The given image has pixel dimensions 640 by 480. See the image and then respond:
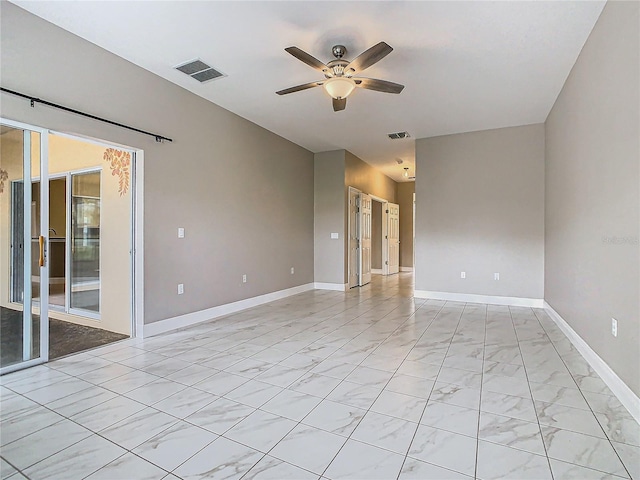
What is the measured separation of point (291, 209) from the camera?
657cm

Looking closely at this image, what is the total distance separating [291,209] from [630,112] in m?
5.03

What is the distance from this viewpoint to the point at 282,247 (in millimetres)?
6289

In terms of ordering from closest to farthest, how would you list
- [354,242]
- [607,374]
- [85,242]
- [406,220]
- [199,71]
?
[607,374] → [199,71] → [85,242] → [354,242] → [406,220]

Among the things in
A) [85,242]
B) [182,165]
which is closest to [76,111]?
[182,165]

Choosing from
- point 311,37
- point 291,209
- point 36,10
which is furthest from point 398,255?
point 36,10

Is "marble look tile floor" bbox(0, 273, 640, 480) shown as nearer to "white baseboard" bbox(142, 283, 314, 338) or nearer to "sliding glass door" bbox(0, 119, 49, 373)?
"white baseboard" bbox(142, 283, 314, 338)

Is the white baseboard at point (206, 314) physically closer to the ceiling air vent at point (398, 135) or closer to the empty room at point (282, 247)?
the empty room at point (282, 247)

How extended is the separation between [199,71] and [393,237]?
25.4 feet

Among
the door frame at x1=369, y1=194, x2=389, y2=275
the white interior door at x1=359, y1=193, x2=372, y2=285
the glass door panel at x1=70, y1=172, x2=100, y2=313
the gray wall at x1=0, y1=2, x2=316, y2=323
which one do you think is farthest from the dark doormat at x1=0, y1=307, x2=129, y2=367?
the door frame at x1=369, y1=194, x2=389, y2=275

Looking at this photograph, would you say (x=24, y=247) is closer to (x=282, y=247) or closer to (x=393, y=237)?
(x=282, y=247)

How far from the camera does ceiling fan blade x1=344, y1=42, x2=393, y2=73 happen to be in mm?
2732

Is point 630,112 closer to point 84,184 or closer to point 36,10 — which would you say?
point 36,10

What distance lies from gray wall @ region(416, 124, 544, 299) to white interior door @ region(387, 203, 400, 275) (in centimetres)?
374

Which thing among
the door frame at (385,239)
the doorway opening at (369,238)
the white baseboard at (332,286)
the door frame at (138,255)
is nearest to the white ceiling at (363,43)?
the door frame at (138,255)
